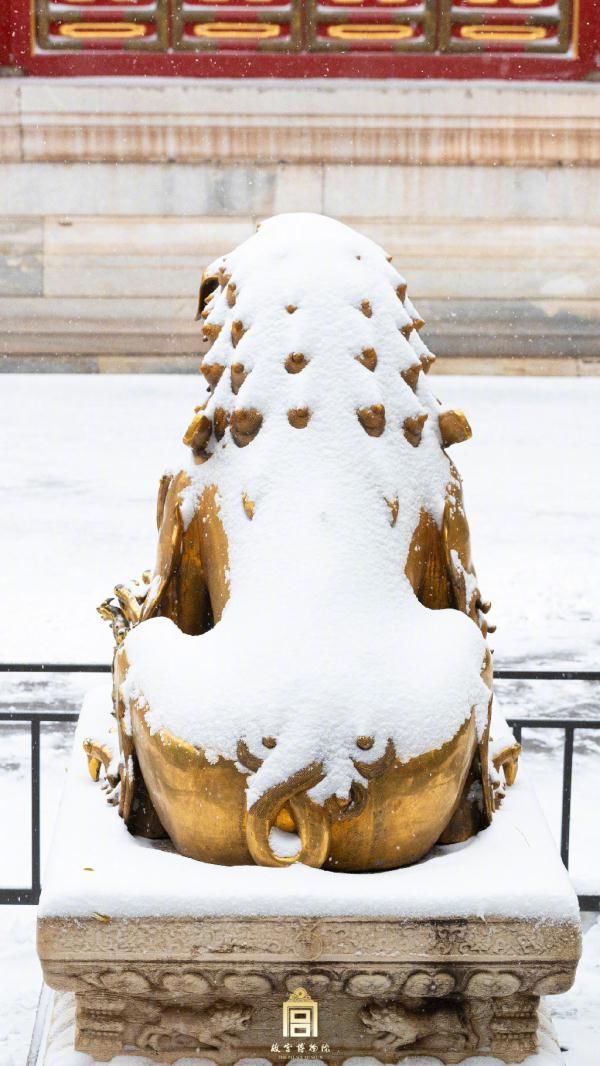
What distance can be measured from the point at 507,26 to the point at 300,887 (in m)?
10.4

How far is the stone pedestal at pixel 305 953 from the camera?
247 cm

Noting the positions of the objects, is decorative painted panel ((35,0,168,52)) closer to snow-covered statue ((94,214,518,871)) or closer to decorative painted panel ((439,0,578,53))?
decorative painted panel ((439,0,578,53))

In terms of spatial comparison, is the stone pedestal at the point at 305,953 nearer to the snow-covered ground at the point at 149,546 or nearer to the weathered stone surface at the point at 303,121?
the snow-covered ground at the point at 149,546

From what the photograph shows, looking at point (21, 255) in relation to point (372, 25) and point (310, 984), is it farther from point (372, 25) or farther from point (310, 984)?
point (310, 984)

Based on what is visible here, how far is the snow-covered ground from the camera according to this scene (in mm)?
4395

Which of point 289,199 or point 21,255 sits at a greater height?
point 289,199

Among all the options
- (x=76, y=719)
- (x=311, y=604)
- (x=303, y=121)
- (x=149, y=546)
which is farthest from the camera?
(x=303, y=121)

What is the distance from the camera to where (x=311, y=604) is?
2602 millimetres

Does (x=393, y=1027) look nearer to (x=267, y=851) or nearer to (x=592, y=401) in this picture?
(x=267, y=851)

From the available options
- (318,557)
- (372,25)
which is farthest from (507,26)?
(318,557)

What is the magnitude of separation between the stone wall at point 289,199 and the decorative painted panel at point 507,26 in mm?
367

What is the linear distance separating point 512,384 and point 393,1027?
9.38 meters

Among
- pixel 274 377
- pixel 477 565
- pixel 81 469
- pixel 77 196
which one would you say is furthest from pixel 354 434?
pixel 77 196

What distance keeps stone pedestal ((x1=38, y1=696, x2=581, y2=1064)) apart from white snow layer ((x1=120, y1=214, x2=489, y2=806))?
208 millimetres
